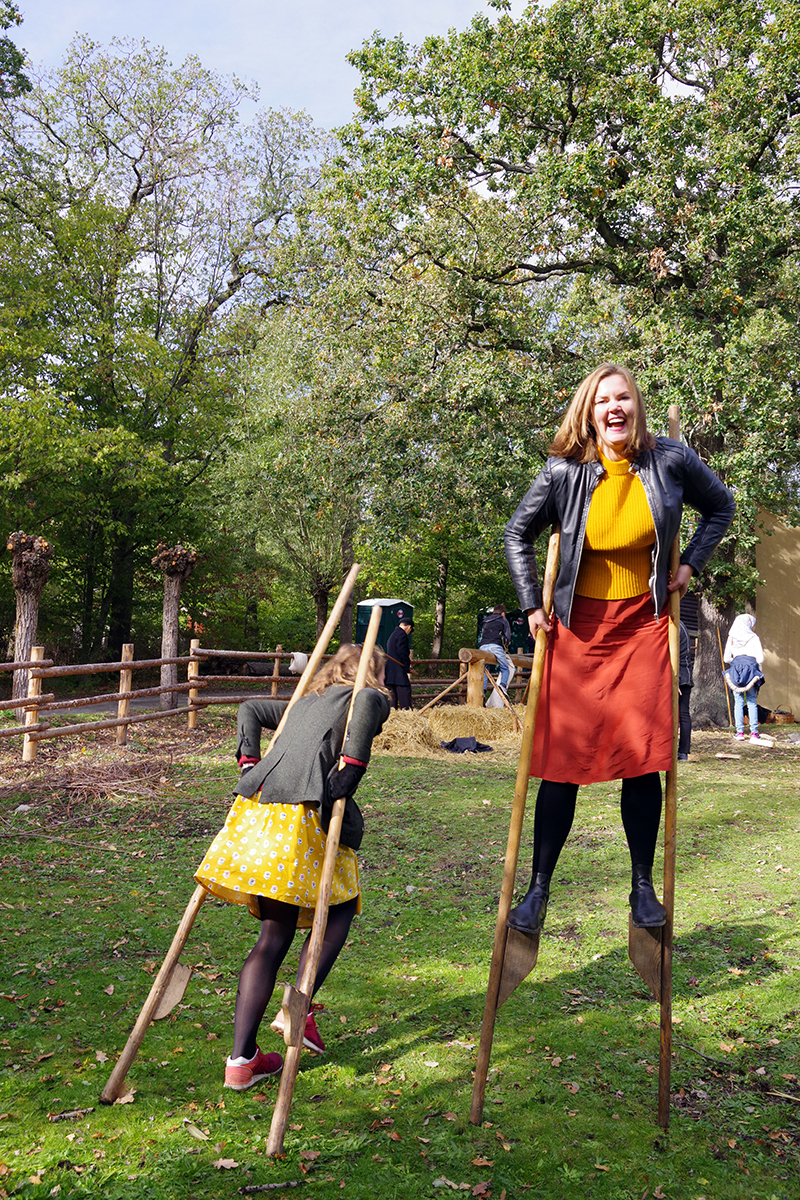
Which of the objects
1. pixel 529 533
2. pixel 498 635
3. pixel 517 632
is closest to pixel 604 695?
pixel 529 533

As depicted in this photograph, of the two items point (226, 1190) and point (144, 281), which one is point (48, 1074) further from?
point (144, 281)

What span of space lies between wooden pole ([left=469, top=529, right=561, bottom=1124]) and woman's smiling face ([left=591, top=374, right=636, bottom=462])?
351 mm

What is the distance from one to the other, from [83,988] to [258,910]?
4.41 feet

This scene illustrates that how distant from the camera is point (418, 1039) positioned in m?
3.42

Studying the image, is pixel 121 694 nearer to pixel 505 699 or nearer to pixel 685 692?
pixel 505 699

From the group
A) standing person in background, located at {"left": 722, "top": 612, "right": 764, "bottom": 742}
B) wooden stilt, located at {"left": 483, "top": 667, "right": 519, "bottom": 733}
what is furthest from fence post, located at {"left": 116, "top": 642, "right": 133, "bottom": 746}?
standing person in background, located at {"left": 722, "top": 612, "right": 764, "bottom": 742}

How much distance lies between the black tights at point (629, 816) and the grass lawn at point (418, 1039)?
0.79 meters

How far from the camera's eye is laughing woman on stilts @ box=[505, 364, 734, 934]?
9.75ft

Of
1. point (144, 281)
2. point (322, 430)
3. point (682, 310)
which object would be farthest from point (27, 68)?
point (682, 310)

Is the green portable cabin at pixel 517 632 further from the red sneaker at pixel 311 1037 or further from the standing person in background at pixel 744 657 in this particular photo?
the red sneaker at pixel 311 1037

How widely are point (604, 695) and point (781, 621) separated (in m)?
16.3

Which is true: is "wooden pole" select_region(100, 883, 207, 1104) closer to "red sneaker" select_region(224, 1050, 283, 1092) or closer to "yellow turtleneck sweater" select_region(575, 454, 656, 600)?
"red sneaker" select_region(224, 1050, 283, 1092)

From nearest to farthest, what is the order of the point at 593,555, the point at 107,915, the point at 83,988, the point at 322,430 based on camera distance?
the point at 593,555 → the point at 83,988 → the point at 107,915 → the point at 322,430

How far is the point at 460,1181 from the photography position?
249 centimetres
